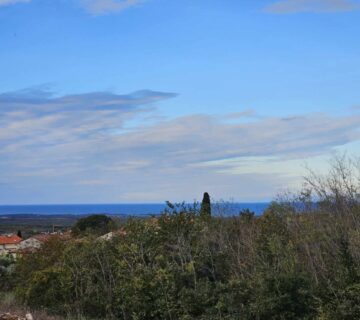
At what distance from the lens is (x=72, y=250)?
46.1ft

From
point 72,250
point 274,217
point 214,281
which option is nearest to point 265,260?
point 214,281

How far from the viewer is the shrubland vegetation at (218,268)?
9492 mm

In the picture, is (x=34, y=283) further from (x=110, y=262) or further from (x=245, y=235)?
(x=245, y=235)

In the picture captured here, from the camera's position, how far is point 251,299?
9750mm

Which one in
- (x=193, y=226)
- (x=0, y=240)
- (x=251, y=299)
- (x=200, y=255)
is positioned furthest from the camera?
(x=0, y=240)

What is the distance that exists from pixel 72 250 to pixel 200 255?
3.65m

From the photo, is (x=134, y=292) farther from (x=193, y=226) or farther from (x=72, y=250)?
(x=72, y=250)

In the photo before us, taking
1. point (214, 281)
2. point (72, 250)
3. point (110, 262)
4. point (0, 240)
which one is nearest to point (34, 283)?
point (72, 250)

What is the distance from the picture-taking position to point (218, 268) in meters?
12.2

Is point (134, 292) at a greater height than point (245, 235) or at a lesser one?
lesser

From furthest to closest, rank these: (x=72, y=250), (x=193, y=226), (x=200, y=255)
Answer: (x=72, y=250) → (x=193, y=226) → (x=200, y=255)

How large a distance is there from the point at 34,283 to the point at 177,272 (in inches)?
176

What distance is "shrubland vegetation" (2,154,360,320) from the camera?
9.49 metres

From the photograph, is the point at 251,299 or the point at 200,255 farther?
the point at 200,255
